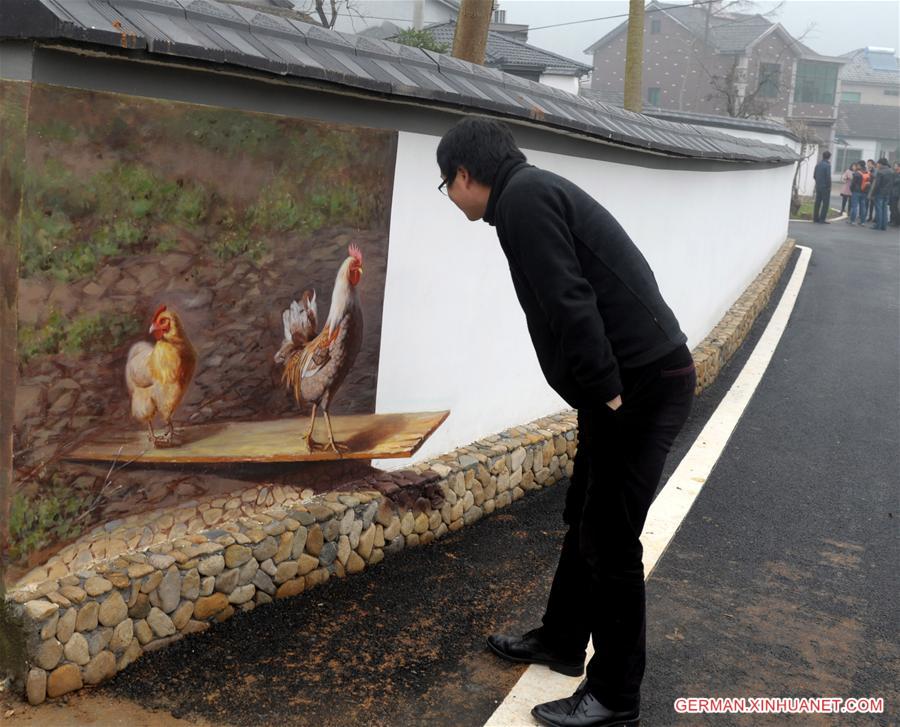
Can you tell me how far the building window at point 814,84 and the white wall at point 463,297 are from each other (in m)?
53.4

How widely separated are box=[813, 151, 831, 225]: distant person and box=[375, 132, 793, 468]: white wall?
63.0 ft

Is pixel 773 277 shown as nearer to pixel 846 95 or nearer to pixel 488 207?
pixel 488 207

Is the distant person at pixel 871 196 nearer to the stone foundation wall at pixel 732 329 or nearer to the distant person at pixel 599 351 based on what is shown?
the stone foundation wall at pixel 732 329

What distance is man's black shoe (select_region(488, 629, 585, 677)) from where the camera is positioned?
11.8ft

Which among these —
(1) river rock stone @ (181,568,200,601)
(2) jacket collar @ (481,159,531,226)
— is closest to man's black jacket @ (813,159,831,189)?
(2) jacket collar @ (481,159,531,226)

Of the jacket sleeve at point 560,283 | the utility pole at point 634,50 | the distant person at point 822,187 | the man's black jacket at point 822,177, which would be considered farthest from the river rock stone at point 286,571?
the man's black jacket at point 822,177

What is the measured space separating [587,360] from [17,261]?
1.70 metres

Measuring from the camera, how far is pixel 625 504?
3.17 metres

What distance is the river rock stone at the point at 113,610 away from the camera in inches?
128

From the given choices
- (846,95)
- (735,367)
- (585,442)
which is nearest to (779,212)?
(735,367)

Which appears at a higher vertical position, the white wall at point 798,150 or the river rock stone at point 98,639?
the white wall at point 798,150

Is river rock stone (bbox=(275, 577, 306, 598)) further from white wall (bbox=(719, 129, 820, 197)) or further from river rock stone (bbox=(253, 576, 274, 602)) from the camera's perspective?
white wall (bbox=(719, 129, 820, 197))

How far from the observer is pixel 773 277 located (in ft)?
47.5

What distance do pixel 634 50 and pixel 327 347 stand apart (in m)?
11.7
